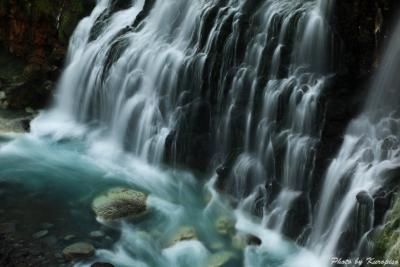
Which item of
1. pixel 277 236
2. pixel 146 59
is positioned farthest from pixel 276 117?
pixel 146 59

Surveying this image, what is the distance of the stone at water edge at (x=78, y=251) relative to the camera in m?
8.98

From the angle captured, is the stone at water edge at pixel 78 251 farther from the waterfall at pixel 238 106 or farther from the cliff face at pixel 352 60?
the cliff face at pixel 352 60

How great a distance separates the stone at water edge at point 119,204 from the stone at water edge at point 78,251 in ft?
3.15

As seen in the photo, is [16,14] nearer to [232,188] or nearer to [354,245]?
[232,188]

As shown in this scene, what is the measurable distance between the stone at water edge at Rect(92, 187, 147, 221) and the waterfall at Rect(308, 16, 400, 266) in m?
3.26

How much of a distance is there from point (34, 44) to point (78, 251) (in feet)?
25.8

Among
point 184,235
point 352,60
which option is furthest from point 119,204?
point 352,60

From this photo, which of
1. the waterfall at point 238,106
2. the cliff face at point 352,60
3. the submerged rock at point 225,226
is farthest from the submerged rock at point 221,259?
the cliff face at point 352,60

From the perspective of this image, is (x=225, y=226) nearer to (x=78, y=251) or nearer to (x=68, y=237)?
(x=78, y=251)

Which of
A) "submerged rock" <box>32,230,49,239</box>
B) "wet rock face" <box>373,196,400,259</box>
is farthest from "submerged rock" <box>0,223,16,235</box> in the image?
"wet rock face" <box>373,196,400,259</box>

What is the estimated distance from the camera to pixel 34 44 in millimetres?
15031

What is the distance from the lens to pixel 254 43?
11.1m

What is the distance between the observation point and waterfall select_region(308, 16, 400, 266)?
28.9 feet

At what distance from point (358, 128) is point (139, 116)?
5.09 meters
